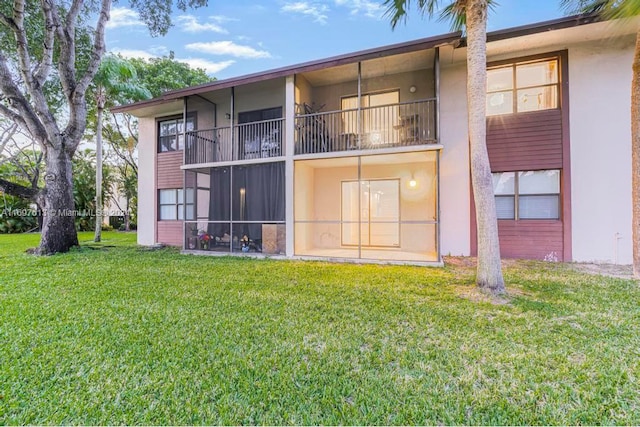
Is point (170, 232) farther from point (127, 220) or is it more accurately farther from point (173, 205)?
point (127, 220)

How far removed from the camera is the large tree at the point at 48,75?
8.20 m

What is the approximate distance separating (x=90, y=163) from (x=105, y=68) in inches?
451

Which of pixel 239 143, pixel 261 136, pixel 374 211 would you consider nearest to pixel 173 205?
pixel 239 143

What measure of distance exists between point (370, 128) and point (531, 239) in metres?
5.46

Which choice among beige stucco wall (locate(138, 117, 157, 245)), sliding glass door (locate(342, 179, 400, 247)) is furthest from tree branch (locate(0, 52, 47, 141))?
sliding glass door (locate(342, 179, 400, 247))

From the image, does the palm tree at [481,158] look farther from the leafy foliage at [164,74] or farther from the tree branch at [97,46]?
the leafy foliage at [164,74]

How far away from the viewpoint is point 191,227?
9789 millimetres

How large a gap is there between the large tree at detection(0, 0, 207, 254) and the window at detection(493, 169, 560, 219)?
38.3 feet

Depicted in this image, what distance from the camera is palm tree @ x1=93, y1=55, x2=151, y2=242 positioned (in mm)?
12125

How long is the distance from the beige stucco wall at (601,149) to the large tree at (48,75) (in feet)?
39.4

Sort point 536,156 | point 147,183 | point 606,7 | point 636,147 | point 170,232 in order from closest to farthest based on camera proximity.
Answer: point 606,7
point 636,147
point 536,156
point 170,232
point 147,183

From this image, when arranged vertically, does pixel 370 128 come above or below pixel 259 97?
below

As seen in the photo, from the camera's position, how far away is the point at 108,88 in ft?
41.7

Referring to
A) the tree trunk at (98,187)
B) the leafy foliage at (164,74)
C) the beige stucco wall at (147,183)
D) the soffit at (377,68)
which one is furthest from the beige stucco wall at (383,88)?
the leafy foliage at (164,74)
